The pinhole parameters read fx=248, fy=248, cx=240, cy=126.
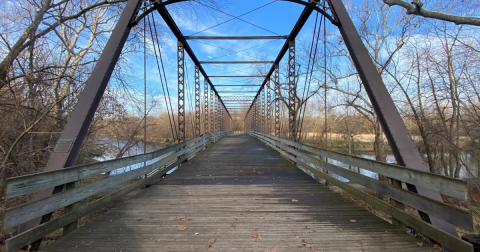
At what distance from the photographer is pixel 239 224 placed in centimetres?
349

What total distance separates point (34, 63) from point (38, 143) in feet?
8.48

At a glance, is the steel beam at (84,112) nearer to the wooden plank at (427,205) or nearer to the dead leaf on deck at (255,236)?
the dead leaf on deck at (255,236)

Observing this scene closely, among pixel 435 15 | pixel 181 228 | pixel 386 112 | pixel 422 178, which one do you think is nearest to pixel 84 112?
pixel 181 228

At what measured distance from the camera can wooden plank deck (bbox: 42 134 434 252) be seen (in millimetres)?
2865

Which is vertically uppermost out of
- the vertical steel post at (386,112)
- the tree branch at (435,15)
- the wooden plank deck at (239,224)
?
the tree branch at (435,15)

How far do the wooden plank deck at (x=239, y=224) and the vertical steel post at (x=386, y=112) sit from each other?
0.59 metres

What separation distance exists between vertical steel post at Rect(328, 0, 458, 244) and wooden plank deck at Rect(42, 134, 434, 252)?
588mm

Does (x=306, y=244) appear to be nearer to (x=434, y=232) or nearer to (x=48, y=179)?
(x=434, y=232)

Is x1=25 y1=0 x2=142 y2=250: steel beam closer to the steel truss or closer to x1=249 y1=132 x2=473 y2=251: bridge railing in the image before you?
the steel truss

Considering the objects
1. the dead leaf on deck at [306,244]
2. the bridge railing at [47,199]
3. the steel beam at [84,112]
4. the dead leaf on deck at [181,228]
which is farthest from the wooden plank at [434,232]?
the steel beam at [84,112]

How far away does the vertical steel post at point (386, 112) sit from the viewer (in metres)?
3.07

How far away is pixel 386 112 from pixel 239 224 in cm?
296

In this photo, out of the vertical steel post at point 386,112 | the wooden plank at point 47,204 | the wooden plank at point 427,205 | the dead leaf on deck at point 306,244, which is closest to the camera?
the wooden plank at point 427,205

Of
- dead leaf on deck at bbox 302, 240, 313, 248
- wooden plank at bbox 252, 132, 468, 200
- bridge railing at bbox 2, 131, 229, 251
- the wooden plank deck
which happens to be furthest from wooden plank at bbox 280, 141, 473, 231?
bridge railing at bbox 2, 131, 229, 251
